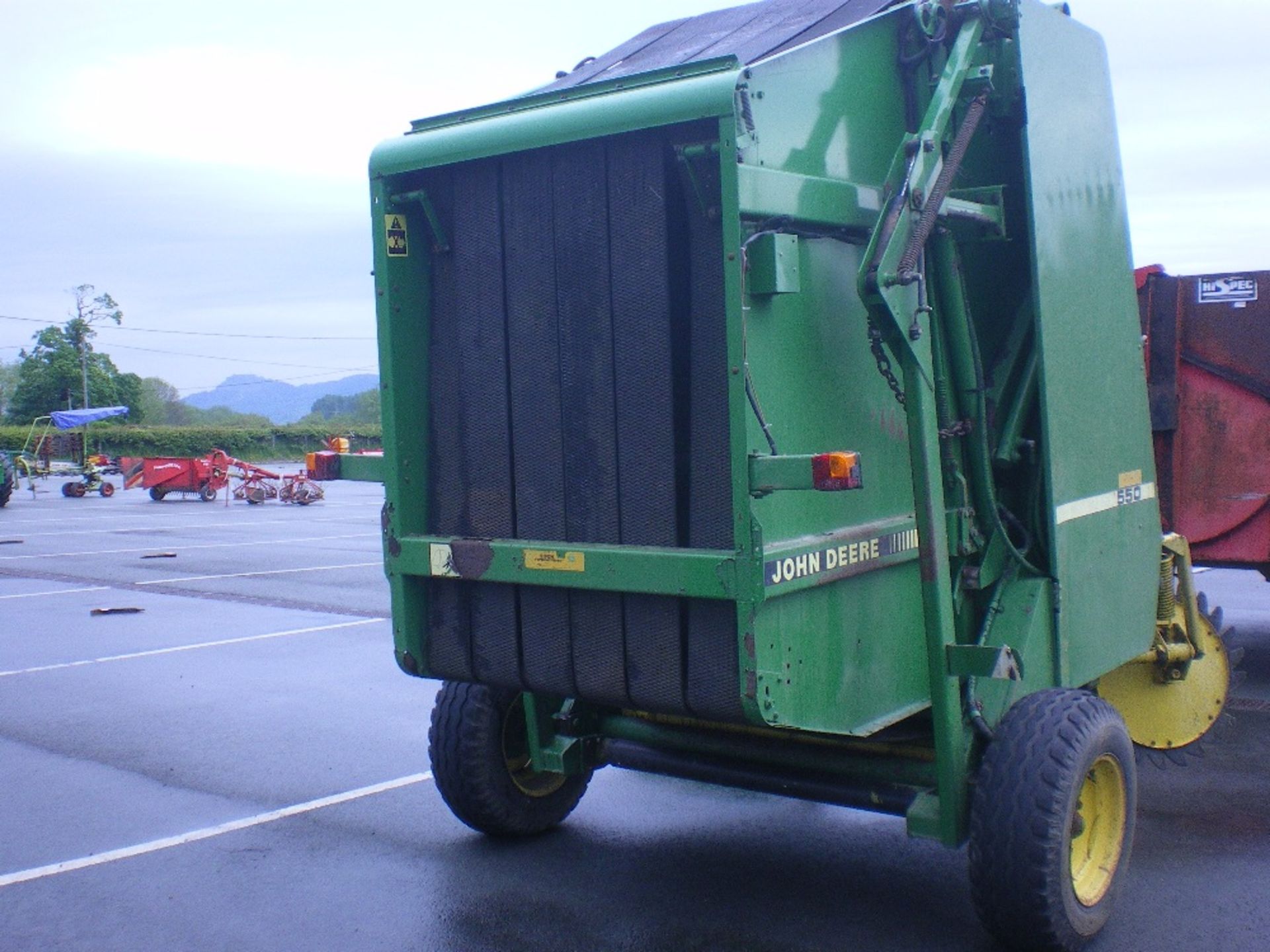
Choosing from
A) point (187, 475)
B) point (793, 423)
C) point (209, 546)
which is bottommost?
point (209, 546)

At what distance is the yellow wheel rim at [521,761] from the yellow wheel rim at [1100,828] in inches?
77.0

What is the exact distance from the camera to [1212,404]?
7938 mm

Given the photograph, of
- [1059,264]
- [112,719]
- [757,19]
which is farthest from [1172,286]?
[112,719]

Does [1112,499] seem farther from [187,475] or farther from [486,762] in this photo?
[187,475]

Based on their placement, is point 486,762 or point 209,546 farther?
point 209,546

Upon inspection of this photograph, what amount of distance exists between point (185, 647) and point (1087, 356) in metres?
7.61

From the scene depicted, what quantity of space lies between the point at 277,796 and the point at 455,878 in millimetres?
1511

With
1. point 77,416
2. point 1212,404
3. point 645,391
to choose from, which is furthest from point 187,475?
point 645,391

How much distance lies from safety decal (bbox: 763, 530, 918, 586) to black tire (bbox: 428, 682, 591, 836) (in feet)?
5.00

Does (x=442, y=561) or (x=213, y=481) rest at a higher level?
(x=442, y=561)

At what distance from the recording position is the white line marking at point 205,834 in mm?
5145

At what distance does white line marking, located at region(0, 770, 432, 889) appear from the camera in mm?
5145

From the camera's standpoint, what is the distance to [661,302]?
13.2 feet

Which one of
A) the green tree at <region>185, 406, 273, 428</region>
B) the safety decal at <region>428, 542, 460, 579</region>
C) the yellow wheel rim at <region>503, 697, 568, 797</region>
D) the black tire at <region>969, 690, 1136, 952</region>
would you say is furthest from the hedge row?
the black tire at <region>969, 690, 1136, 952</region>
